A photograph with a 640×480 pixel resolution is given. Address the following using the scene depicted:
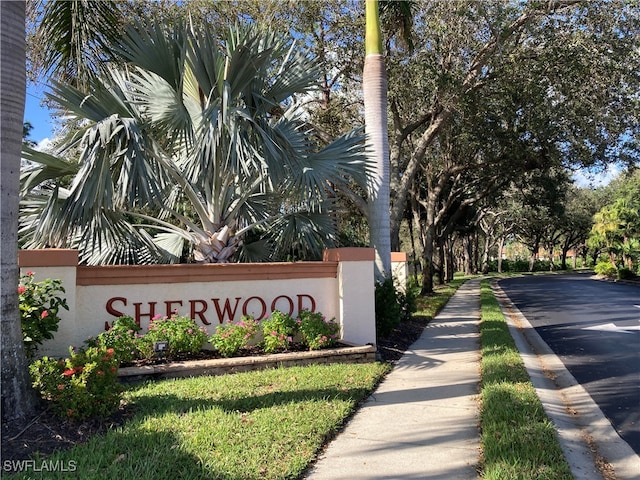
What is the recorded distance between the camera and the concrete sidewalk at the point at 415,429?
148 inches

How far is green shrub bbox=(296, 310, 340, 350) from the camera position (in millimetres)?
7105

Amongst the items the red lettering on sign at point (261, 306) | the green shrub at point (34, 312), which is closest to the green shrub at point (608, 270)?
the red lettering on sign at point (261, 306)

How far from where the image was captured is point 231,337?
6.64 m

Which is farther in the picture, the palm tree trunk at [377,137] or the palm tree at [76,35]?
the palm tree trunk at [377,137]

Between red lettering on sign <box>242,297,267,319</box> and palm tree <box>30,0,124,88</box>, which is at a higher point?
palm tree <box>30,0,124,88</box>

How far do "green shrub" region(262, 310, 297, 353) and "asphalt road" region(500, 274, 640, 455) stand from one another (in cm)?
403

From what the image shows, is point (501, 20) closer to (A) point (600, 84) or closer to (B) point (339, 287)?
(A) point (600, 84)

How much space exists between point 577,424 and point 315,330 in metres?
3.47

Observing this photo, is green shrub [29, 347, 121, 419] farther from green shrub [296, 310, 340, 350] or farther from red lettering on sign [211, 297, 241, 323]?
green shrub [296, 310, 340, 350]

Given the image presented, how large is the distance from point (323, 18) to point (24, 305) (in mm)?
11764

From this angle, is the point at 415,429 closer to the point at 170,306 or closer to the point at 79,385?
the point at 79,385

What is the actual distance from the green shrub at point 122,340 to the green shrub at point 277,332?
5.61 ft

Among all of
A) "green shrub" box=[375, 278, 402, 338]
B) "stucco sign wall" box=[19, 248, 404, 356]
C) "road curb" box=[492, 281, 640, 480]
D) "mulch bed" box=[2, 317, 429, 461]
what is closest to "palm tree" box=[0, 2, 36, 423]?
"mulch bed" box=[2, 317, 429, 461]

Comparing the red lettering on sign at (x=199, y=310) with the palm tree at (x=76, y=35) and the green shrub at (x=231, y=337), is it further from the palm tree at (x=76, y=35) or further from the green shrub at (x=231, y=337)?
the palm tree at (x=76, y=35)
